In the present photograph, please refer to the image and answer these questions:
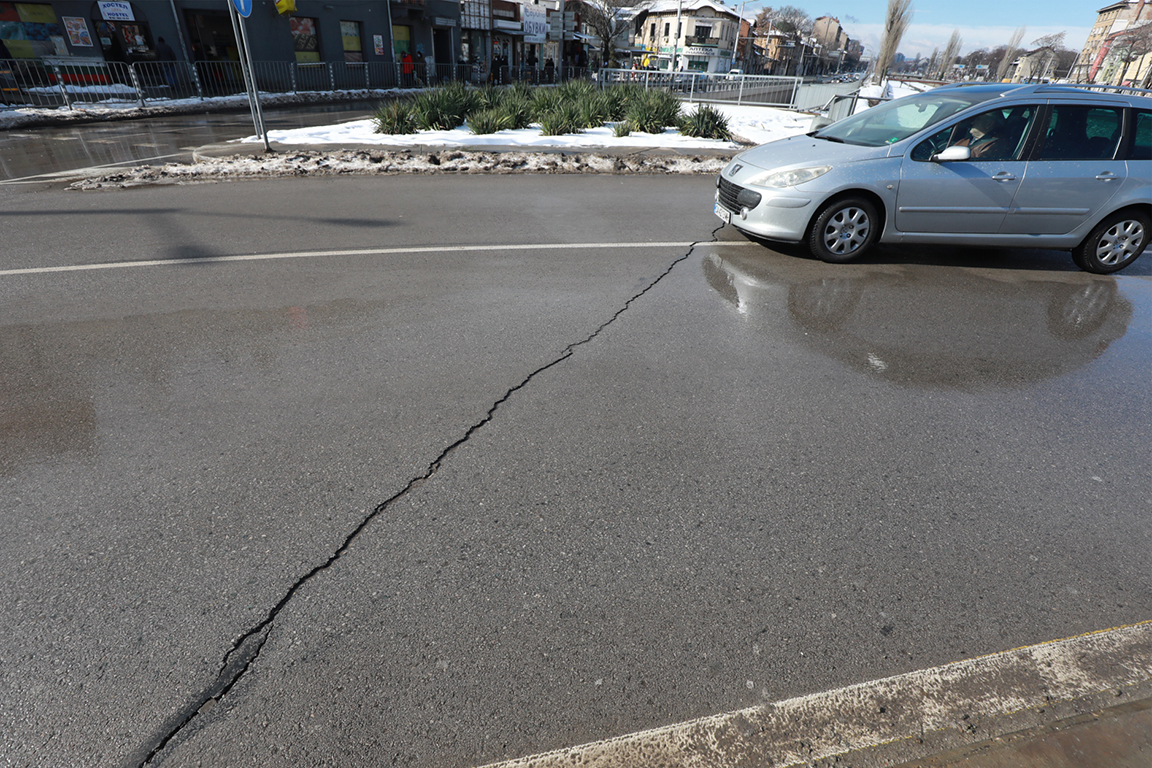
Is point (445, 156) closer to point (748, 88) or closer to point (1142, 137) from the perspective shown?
point (1142, 137)

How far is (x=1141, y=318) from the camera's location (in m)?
5.71

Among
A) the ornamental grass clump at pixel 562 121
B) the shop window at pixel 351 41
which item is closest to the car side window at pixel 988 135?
the ornamental grass clump at pixel 562 121

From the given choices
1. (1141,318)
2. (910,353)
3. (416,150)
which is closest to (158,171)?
(416,150)

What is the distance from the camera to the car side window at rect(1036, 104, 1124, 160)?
6.23 meters

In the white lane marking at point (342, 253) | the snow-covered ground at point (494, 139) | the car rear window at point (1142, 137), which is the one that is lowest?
the white lane marking at point (342, 253)

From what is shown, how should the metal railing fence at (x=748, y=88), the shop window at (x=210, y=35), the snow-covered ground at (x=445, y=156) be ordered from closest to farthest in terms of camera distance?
1. the snow-covered ground at (x=445, y=156)
2. the metal railing fence at (x=748, y=88)
3. the shop window at (x=210, y=35)

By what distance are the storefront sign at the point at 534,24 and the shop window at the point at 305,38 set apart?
62.3 feet

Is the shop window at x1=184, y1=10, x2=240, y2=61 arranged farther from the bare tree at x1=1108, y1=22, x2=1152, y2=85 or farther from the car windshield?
the bare tree at x1=1108, y1=22, x2=1152, y2=85

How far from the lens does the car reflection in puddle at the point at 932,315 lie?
4.66m

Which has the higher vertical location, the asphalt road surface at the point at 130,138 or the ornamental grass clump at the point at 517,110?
the ornamental grass clump at the point at 517,110

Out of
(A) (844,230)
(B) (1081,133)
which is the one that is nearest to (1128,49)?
(B) (1081,133)

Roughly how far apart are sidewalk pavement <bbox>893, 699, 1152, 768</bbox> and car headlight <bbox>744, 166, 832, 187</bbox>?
5.28m

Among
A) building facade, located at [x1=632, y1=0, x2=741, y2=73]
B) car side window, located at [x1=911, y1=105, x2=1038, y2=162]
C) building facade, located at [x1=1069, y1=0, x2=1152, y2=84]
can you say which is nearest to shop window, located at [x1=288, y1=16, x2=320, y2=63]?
car side window, located at [x1=911, y1=105, x2=1038, y2=162]

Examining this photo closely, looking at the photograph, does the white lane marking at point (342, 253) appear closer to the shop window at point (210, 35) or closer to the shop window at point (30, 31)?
the shop window at point (30, 31)
